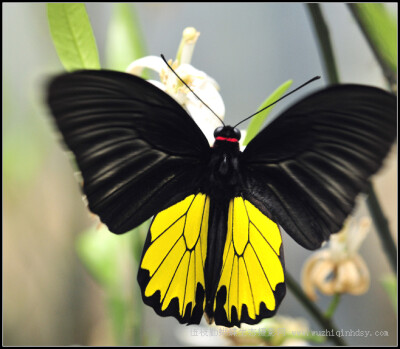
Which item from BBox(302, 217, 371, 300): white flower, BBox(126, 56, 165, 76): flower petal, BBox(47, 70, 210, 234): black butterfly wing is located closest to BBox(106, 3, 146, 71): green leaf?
BBox(126, 56, 165, 76): flower petal

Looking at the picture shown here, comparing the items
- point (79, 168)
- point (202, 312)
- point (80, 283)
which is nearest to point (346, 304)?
point (80, 283)

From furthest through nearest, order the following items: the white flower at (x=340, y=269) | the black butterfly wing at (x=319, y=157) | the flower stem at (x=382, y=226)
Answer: the white flower at (x=340, y=269) < the flower stem at (x=382, y=226) < the black butterfly wing at (x=319, y=157)

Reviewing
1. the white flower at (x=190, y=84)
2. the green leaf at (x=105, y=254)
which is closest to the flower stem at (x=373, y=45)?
the white flower at (x=190, y=84)

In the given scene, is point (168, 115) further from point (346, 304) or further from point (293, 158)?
point (346, 304)

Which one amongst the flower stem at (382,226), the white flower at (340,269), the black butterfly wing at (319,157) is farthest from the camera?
the white flower at (340,269)

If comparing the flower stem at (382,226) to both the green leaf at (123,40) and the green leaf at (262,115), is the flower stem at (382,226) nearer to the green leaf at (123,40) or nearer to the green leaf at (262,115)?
the green leaf at (262,115)

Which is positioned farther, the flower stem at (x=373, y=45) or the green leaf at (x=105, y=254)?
the green leaf at (x=105, y=254)

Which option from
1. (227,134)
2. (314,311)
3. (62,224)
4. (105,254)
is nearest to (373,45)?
(227,134)
